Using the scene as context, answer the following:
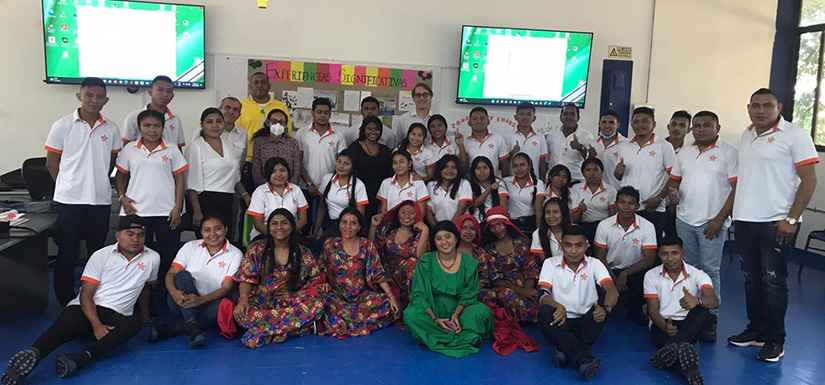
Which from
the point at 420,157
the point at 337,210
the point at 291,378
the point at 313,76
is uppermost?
the point at 313,76

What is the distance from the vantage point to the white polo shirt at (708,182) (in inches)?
155

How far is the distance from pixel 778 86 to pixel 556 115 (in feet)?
8.98

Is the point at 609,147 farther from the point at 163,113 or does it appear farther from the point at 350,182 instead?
the point at 163,113

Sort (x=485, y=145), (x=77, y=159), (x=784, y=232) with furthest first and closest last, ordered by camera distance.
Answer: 1. (x=485, y=145)
2. (x=77, y=159)
3. (x=784, y=232)

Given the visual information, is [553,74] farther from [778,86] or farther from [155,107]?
[155,107]

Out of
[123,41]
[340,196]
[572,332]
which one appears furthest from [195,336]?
[123,41]

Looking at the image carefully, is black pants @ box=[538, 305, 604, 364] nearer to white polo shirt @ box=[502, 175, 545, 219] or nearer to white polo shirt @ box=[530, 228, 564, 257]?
white polo shirt @ box=[530, 228, 564, 257]

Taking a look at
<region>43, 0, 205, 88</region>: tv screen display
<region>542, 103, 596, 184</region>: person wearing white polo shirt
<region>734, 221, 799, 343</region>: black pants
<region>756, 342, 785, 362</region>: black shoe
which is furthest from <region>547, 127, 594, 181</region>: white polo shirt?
<region>43, 0, 205, 88</region>: tv screen display

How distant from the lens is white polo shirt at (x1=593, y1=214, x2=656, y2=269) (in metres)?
4.27

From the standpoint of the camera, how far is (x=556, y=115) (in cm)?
637

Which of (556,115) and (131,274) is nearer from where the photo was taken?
(131,274)

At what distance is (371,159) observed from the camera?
4.71m

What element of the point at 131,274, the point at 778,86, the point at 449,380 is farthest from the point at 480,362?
the point at 778,86

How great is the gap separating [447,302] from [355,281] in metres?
0.65
